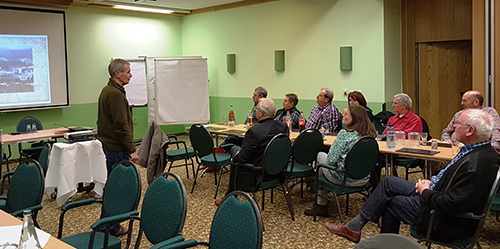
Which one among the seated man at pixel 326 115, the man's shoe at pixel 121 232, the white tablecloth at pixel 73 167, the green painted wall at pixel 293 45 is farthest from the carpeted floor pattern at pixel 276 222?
the green painted wall at pixel 293 45

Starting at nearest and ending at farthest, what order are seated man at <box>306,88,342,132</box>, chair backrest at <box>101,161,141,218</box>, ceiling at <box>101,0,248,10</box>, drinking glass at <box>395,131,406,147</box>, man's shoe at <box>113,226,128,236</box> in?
1. chair backrest at <box>101,161,141,218</box>
2. man's shoe at <box>113,226,128,236</box>
3. drinking glass at <box>395,131,406,147</box>
4. seated man at <box>306,88,342,132</box>
5. ceiling at <box>101,0,248,10</box>

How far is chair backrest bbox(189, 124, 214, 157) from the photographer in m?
5.80

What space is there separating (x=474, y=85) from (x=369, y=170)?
122 inches

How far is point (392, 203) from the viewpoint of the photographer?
3.61 metres

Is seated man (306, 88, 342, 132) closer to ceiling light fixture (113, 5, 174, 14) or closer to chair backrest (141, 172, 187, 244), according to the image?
chair backrest (141, 172, 187, 244)

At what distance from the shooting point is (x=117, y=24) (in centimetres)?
1034

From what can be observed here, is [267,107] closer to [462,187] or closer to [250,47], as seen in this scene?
[462,187]

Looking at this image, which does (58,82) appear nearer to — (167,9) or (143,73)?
(143,73)

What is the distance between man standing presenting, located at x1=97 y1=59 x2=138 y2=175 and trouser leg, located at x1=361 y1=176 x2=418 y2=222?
2417 mm

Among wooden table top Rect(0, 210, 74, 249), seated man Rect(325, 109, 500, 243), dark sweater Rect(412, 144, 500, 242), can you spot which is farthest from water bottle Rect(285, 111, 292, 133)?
wooden table top Rect(0, 210, 74, 249)

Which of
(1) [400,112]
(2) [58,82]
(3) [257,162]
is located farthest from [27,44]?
(1) [400,112]

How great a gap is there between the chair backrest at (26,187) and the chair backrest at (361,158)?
8.46 ft

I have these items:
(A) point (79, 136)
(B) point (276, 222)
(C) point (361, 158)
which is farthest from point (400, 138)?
(A) point (79, 136)

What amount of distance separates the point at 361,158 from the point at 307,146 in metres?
0.86
